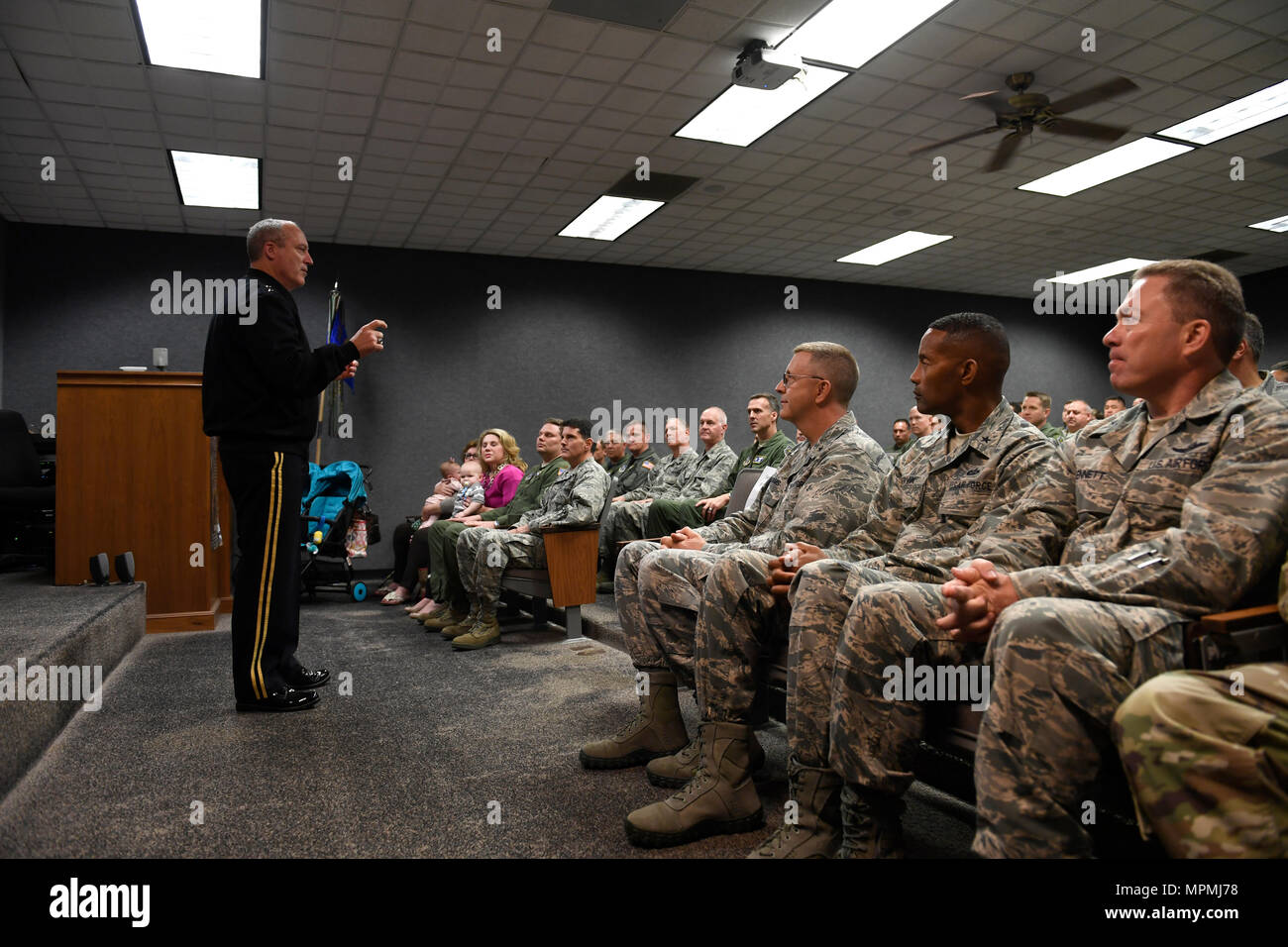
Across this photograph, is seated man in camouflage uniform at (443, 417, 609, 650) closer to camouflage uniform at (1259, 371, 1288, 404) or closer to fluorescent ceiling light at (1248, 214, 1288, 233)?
camouflage uniform at (1259, 371, 1288, 404)

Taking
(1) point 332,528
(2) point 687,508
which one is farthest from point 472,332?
(2) point 687,508

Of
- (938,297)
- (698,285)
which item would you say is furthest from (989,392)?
(938,297)

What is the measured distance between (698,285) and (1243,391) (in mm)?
7889

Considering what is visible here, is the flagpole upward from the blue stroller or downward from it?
upward

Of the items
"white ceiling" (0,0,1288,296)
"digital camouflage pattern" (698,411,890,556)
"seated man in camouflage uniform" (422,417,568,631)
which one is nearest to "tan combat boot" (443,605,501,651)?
"seated man in camouflage uniform" (422,417,568,631)

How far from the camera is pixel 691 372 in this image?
8969 mm

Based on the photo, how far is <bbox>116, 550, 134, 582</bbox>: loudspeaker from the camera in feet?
12.3

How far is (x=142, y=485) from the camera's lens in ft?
13.2

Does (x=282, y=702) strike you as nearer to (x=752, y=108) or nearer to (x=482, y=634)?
(x=482, y=634)

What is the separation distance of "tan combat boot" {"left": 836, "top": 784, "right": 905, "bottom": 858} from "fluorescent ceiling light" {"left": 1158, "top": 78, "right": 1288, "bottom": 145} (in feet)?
→ 18.7

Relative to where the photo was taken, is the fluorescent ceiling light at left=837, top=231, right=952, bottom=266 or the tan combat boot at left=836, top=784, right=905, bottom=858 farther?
the fluorescent ceiling light at left=837, top=231, right=952, bottom=266

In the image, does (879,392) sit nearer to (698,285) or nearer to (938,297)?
(938,297)

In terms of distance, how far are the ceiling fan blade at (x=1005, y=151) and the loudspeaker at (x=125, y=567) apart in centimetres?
531

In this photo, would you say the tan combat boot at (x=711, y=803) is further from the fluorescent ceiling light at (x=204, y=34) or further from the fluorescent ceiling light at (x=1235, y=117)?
the fluorescent ceiling light at (x=1235, y=117)
